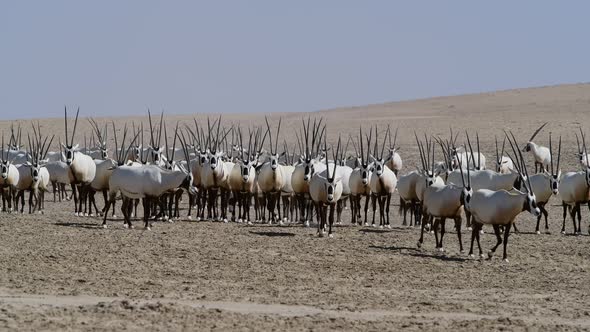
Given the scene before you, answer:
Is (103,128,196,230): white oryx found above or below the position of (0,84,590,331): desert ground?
above

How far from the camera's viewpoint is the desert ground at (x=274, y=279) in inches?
Result: 449

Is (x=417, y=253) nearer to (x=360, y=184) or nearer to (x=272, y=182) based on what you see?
(x=360, y=184)

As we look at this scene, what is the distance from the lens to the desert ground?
1140cm

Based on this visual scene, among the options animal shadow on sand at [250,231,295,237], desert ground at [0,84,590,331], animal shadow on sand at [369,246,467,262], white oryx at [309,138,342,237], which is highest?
white oryx at [309,138,342,237]

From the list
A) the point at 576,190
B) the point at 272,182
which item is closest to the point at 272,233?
the point at 272,182

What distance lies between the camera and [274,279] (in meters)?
14.9

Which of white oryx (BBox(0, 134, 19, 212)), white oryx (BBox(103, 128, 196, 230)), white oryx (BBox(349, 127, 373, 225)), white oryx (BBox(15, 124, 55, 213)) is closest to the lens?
white oryx (BBox(103, 128, 196, 230))

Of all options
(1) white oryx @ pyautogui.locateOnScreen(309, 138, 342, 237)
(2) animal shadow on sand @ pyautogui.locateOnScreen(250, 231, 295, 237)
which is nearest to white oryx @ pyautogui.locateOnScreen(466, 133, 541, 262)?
(1) white oryx @ pyautogui.locateOnScreen(309, 138, 342, 237)

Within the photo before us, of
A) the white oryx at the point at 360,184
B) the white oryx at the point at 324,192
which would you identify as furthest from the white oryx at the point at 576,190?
the white oryx at the point at 324,192

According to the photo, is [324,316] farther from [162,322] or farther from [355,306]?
[162,322]

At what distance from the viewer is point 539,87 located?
9894 centimetres

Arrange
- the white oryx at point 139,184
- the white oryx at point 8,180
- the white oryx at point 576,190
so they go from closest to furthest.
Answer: the white oryx at point 139,184
the white oryx at point 576,190
the white oryx at point 8,180

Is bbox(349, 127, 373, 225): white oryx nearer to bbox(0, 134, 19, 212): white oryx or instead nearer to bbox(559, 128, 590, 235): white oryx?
bbox(559, 128, 590, 235): white oryx

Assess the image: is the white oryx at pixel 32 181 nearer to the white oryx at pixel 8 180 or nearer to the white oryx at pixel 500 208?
the white oryx at pixel 8 180
